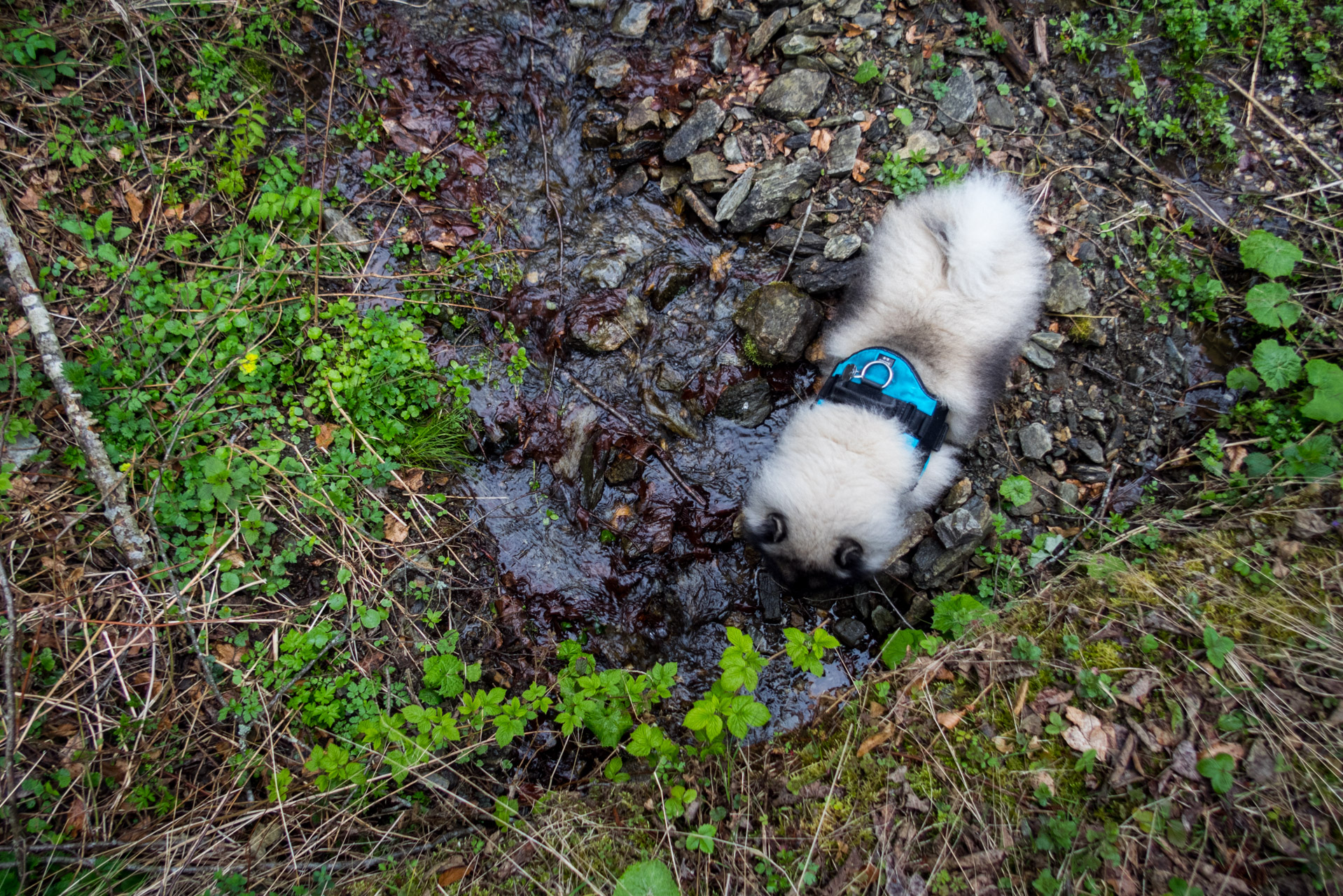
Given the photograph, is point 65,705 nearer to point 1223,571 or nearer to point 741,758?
point 741,758

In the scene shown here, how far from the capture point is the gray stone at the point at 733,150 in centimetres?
421

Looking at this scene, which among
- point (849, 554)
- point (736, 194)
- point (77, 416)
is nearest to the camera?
point (77, 416)

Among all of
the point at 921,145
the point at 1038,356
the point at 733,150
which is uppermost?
the point at 921,145

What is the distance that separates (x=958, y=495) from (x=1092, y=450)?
865mm

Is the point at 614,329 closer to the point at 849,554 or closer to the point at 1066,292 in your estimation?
the point at 849,554

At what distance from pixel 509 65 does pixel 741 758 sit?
4985mm

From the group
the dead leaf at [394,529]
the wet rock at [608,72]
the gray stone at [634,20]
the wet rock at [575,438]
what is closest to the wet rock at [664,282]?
the wet rock at [575,438]

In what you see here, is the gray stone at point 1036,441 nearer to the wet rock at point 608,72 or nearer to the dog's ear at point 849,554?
the dog's ear at point 849,554

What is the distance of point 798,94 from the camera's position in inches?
164

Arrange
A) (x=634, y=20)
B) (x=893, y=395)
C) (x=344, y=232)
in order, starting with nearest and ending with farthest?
(x=893, y=395)
(x=344, y=232)
(x=634, y=20)

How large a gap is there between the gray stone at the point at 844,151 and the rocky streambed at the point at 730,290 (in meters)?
0.01

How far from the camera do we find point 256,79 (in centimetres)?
388

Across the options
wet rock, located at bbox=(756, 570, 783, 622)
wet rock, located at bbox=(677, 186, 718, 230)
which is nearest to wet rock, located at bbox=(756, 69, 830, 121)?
wet rock, located at bbox=(677, 186, 718, 230)

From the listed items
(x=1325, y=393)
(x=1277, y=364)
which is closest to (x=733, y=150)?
(x=1277, y=364)
